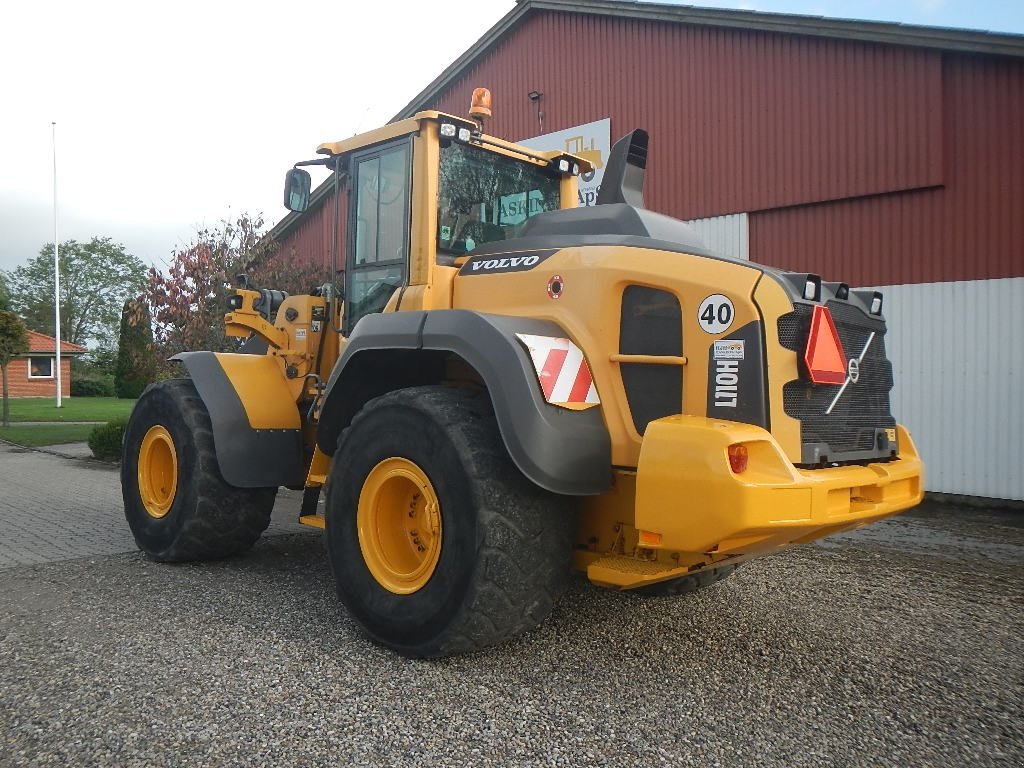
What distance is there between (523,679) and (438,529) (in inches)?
28.6

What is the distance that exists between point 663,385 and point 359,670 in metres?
1.78

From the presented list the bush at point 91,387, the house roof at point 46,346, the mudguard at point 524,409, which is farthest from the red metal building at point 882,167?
the house roof at point 46,346

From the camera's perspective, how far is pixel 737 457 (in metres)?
3.14

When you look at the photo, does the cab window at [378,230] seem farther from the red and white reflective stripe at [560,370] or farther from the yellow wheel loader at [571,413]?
the red and white reflective stripe at [560,370]

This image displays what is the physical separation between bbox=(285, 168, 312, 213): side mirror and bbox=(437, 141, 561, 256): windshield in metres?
1.02

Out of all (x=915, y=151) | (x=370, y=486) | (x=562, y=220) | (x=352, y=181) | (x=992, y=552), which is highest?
(x=915, y=151)

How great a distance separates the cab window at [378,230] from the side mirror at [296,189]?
0.93 feet

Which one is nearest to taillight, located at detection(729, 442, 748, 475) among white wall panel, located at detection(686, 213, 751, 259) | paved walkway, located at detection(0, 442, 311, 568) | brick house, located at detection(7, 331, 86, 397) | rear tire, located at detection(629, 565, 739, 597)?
rear tire, located at detection(629, 565, 739, 597)

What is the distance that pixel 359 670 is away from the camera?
3623 millimetres

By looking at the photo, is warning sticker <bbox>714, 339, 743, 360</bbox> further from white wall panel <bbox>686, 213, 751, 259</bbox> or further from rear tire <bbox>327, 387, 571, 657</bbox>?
white wall panel <bbox>686, 213, 751, 259</bbox>

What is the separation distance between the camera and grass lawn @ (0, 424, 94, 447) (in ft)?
54.1

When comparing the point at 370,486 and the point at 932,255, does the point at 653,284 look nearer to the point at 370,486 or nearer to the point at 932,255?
the point at 370,486

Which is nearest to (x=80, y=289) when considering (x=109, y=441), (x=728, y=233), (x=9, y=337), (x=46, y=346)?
(x=46, y=346)

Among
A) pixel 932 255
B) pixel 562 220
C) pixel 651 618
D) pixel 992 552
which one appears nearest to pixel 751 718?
pixel 651 618
